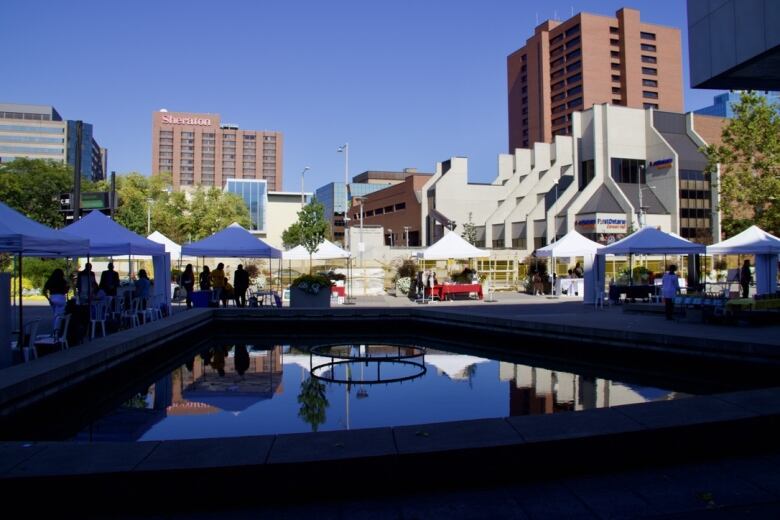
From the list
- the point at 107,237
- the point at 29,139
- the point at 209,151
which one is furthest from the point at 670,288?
the point at 209,151

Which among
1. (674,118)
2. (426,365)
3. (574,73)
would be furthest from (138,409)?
(574,73)

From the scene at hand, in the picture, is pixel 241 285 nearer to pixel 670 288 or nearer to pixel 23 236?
pixel 23 236

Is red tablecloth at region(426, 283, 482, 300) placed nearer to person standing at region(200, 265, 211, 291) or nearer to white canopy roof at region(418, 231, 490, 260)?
white canopy roof at region(418, 231, 490, 260)

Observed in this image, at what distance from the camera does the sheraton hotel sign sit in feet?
591

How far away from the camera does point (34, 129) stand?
151 metres

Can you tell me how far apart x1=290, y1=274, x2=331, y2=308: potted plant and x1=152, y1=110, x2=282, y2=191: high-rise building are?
167 m

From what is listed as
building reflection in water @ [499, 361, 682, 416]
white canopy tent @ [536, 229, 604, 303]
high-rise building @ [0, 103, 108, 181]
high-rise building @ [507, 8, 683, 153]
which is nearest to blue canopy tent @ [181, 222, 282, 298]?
building reflection in water @ [499, 361, 682, 416]

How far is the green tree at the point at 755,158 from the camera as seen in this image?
26.4 m

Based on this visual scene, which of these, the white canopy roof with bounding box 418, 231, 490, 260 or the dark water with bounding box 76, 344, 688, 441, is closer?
the dark water with bounding box 76, 344, 688, 441

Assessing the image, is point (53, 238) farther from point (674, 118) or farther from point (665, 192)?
point (674, 118)

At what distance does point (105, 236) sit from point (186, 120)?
182m

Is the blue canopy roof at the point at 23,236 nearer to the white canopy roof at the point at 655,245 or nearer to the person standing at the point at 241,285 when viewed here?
the person standing at the point at 241,285

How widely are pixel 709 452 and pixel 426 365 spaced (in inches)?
276

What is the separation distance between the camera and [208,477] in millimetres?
4180
